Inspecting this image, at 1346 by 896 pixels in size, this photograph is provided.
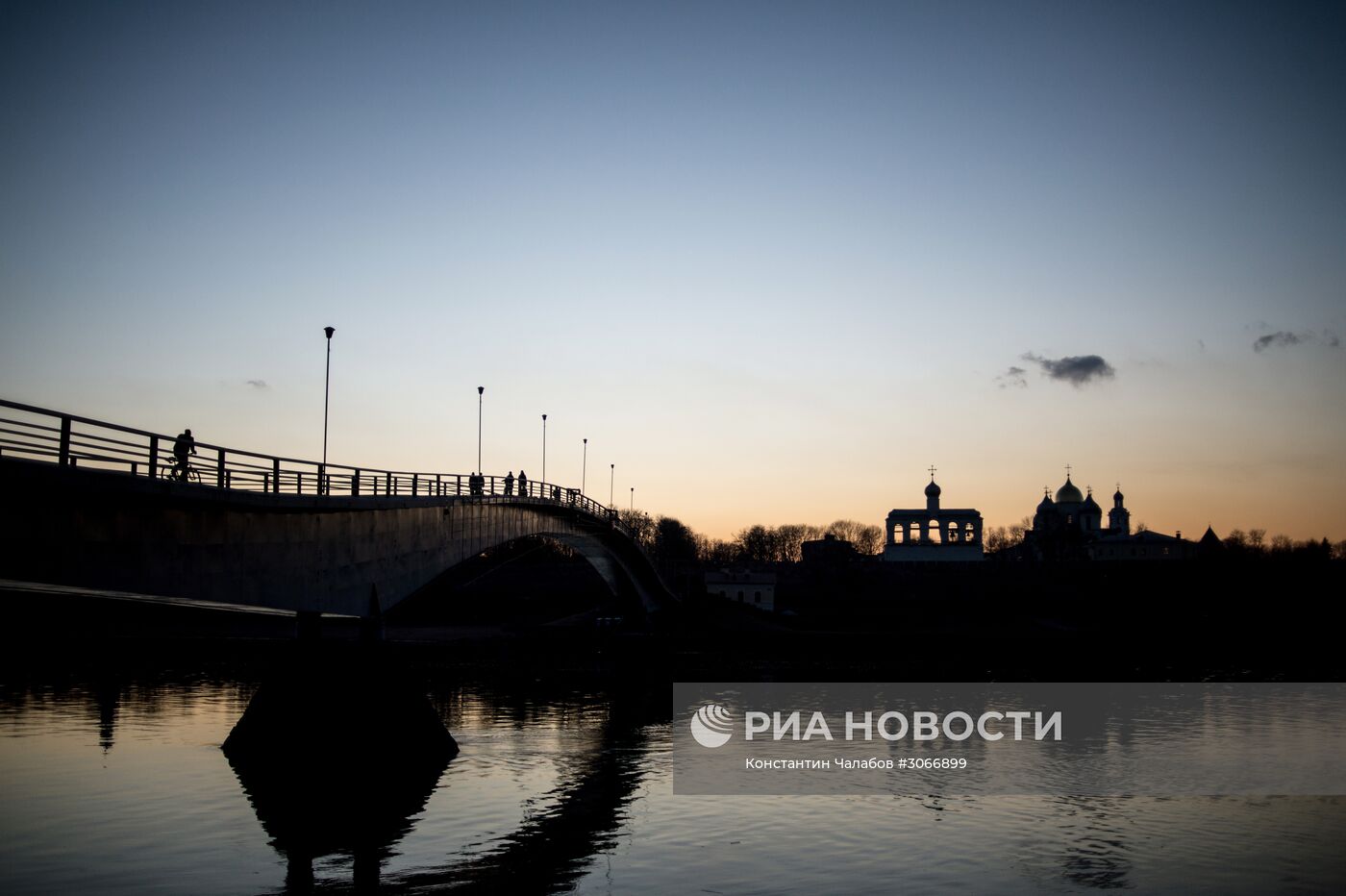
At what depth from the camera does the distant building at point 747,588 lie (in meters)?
150

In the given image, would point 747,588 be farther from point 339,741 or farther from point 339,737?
point 339,741

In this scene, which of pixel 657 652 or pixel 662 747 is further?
pixel 657 652

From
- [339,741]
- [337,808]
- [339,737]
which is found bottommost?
[337,808]

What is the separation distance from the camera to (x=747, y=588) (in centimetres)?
15075

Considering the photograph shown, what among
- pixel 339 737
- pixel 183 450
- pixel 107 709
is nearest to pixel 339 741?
pixel 339 737

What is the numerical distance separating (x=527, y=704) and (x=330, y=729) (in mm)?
19685

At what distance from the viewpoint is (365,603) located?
43125 mm

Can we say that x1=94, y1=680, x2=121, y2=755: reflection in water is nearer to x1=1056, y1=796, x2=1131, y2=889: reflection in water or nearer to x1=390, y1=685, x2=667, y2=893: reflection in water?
x1=390, y1=685, x2=667, y2=893: reflection in water

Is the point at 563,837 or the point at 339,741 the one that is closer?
the point at 563,837

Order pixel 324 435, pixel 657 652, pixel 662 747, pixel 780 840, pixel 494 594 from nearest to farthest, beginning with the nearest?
pixel 780 840 < pixel 662 747 < pixel 324 435 < pixel 657 652 < pixel 494 594

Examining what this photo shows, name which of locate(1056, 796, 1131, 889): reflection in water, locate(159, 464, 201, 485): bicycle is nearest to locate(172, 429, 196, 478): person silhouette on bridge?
locate(159, 464, 201, 485): bicycle

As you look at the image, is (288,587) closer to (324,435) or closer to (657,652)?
(324,435)

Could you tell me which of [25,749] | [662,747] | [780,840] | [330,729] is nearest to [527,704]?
[662,747]

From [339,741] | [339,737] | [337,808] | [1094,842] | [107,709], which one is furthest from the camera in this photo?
[107,709]
